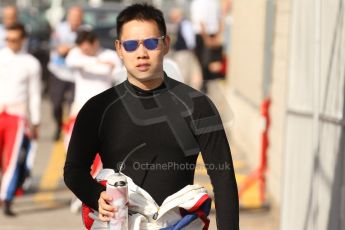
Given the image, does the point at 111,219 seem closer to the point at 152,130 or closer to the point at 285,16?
the point at 152,130

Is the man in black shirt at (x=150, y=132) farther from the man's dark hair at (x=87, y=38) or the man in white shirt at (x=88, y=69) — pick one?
the man's dark hair at (x=87, y=38)

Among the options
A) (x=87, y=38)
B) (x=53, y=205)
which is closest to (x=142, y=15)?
(x=87, y=38)

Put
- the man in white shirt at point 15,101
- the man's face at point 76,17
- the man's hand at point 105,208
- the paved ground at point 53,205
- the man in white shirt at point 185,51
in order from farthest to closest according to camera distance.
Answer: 1. the man in white shirt at point 185,51
2. the man's face at point 76,17
3. the man in white shirt at point 15,101
4. the paved ground at point 53,205
5. the man's hand at point 105,208

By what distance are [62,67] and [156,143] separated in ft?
35.9

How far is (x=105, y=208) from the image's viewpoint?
4.48 meters

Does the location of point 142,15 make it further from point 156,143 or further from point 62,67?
point 62,67

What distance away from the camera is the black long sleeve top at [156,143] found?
15.2 ft

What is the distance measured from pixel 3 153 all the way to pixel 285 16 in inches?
130

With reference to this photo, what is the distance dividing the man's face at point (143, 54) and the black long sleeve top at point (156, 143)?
88mm

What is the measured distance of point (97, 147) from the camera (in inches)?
188

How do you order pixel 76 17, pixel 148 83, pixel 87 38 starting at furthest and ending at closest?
pixel 76 17 < pixel 87 38 < pixel 148 83

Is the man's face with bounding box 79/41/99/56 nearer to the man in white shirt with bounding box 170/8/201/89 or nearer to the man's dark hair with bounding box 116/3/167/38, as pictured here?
the man's dark hair with bounding box 116/3/167/38

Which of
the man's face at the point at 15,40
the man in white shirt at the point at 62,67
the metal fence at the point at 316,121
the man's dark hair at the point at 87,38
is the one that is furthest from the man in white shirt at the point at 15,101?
the metal fence at the point at 316,121

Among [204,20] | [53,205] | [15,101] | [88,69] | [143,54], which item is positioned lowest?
[53,205]
